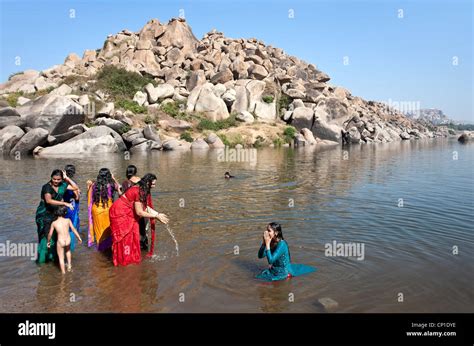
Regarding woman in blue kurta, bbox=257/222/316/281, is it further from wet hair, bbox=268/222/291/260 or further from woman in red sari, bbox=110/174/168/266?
woman in red sari, bbox=110/174/168/266

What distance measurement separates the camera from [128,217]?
672 centimetres

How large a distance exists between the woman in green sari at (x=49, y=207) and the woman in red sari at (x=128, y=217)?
87 cm

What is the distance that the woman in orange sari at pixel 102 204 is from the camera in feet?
24.3

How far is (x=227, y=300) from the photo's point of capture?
18.1ft

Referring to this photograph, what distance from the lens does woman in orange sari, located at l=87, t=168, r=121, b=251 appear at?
7418 mm

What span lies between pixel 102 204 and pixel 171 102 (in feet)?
118

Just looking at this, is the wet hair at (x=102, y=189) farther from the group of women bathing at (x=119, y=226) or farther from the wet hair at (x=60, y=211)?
the wet hair at (x=60, y=211)

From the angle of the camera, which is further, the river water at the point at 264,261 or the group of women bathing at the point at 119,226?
the group of women bathing at the point at 119,226

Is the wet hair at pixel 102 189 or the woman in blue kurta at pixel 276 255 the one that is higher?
the wet hair at pixel 102 189

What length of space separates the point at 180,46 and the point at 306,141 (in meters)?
26.1

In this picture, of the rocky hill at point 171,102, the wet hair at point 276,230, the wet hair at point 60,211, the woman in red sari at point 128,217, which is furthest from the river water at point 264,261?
the rocky hill at point 171,102

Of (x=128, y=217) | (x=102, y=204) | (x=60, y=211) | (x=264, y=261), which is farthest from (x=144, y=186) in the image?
(x=264, y=261)

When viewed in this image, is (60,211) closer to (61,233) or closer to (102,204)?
(61,233)

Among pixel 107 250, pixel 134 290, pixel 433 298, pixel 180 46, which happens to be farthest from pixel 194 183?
pixel 180 46
